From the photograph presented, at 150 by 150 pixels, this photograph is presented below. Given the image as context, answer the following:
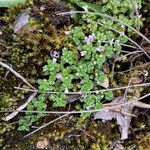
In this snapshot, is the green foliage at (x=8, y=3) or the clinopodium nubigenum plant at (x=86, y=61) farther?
the green foliage at (x=8, y=3)

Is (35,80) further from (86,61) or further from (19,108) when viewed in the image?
(86,61)

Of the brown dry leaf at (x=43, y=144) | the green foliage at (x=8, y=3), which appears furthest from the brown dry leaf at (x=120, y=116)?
the green foliage at (x=8, y=3)

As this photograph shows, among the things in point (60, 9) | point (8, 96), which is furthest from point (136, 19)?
point (8, 96)

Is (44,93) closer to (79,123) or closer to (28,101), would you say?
(28,101)

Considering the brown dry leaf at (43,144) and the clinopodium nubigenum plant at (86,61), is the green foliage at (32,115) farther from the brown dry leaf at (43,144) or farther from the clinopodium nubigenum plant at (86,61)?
the brown dry leaf at (43,144)

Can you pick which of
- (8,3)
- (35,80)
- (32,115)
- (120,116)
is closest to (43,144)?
(32,115)

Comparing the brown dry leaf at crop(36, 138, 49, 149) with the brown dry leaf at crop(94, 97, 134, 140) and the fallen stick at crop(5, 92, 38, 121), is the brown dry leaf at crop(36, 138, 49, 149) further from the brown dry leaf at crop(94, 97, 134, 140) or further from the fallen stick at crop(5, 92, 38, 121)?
the brown dry leaf at crop(94, 97, 134, 140)

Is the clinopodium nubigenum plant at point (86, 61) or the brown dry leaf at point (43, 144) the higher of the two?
the clinopodium nubigenum plant at point (86, 61)

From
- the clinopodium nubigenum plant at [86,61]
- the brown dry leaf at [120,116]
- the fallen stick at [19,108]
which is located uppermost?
the clinopodium nubigenum plant at [86,61]
